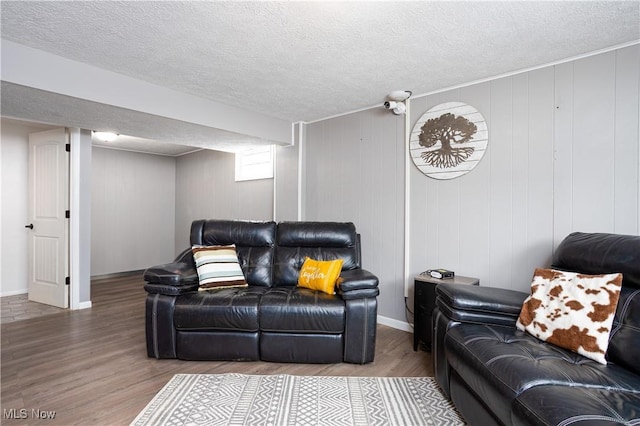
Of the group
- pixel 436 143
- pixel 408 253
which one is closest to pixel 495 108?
pixel 436 143

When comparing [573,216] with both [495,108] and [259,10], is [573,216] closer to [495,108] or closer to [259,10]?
[495,108]

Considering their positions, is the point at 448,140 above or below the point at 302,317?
above

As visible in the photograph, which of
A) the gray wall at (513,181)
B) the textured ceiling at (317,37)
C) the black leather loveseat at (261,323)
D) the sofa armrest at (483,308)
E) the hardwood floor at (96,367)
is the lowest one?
the hardwood floor at (96,367)

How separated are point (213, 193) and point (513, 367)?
16.5ft

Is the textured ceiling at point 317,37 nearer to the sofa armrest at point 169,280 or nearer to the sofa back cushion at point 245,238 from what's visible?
the sofa back cushion at point 245,238

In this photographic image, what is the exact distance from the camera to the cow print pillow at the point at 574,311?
1527 millimetres

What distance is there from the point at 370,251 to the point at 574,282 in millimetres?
1908

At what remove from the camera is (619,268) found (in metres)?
1.67

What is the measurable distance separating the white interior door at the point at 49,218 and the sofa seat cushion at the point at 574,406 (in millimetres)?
4547

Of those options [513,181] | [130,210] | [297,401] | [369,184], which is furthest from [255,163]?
[297,401]

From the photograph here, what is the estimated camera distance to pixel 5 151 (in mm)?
4125

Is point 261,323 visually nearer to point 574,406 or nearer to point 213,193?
point 574,406

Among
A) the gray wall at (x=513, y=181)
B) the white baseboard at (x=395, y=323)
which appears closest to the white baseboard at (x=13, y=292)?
the gray wall at (x=513, y=181)

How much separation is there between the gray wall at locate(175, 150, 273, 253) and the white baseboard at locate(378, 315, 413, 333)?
2.03 m
